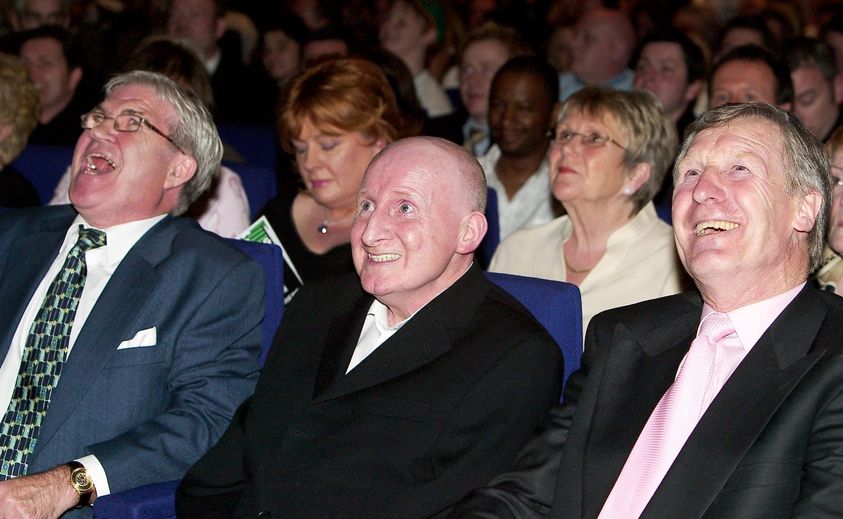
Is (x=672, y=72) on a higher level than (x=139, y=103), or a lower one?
higher

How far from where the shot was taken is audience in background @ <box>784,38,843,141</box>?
5.23 meters

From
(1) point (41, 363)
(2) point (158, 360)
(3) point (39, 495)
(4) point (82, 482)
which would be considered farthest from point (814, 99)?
(3) point (39, 495)

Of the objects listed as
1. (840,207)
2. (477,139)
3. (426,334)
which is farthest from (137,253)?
(477,139)

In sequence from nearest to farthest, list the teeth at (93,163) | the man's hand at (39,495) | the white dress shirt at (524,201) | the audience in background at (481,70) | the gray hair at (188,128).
Answer: the man's hand at (39,495) < the teeth at (93,163) < the gray hair at (188,128) < the white dress shirt at (524,201) < the audience in background at (481,70)

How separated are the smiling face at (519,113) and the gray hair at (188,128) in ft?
7.16

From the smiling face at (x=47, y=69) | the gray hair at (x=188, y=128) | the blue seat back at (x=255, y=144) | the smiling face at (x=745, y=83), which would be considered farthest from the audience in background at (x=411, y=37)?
the gray hair at (x=188, y=128)

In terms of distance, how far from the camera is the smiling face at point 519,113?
5.16 m

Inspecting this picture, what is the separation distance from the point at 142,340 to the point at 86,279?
0.27m

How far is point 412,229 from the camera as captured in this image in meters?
2.60

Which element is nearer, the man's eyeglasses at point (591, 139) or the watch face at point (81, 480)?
the watch face at point (81, 480)

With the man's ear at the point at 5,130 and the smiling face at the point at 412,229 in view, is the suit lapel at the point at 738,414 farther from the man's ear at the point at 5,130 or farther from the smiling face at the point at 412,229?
the man's ear at the point at 5,130

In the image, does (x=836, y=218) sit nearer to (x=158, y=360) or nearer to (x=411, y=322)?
(x=411, y=322)

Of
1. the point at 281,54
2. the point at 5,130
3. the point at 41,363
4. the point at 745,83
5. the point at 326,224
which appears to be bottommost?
the point at 41,363

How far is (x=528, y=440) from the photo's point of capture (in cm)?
245
